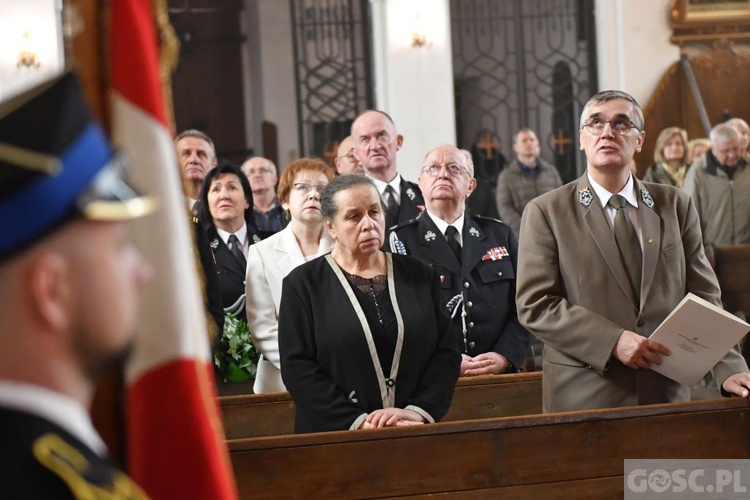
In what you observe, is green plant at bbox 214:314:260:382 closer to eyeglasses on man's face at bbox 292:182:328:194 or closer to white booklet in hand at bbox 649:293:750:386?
eyeglasses on man's face at bbox 292:182:328:194

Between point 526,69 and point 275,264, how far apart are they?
769cm

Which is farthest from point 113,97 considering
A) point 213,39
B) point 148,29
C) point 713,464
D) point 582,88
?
point 213,39

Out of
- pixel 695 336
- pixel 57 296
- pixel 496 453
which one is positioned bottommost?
pixel 496 453

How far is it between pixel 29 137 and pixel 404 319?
8.44ft

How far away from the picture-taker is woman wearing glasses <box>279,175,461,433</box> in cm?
347

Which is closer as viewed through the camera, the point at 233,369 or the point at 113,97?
the point at 113,97

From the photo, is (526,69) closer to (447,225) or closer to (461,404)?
(447,225)

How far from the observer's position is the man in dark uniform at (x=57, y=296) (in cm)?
94

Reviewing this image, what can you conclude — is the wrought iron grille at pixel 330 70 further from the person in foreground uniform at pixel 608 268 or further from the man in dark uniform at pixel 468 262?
the person in foreground uniform at pixel 608 268

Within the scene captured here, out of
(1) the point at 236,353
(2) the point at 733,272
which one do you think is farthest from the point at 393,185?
(2) the point at 733,272

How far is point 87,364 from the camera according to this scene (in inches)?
38.8

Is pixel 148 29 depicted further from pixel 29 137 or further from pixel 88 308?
pixel 88 308

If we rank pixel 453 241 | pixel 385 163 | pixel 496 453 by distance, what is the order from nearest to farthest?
pixel 496 453
pixel 453 241
pixel 385 163

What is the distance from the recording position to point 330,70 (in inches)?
465
